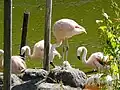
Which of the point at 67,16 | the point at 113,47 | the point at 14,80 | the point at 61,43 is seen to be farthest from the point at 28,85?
the point at 67,16

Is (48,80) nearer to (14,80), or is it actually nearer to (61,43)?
(14,80)

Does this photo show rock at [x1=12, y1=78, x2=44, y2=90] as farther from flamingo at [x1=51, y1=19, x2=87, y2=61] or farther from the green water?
the green water

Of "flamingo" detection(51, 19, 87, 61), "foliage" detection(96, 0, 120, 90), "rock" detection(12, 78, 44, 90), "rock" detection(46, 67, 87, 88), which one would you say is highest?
"foliage" detection(96, 0, 120, 90)

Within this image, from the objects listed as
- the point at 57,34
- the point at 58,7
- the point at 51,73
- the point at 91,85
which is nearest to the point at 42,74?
the point at 51,73

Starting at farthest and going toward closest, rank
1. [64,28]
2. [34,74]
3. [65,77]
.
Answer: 1. [64,28]
2. [34,74]
3. [65,77]

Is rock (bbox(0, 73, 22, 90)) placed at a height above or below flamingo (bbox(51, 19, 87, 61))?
below

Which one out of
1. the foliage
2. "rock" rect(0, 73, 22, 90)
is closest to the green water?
"rock" rect(0, 73, 22, 90)

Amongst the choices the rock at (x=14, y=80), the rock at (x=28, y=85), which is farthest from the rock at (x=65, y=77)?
the rock at (x=14, y=80)

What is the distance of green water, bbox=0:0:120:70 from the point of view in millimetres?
8477

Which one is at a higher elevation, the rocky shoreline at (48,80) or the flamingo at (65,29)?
the flamingo at (65,29)

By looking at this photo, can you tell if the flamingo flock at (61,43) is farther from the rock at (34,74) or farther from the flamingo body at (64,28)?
the rock at (34,74)

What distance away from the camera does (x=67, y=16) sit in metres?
12.2

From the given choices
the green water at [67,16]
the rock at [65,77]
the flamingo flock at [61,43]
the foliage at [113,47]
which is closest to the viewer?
the foliage at [113,47]

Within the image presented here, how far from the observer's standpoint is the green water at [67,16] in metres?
8.48
